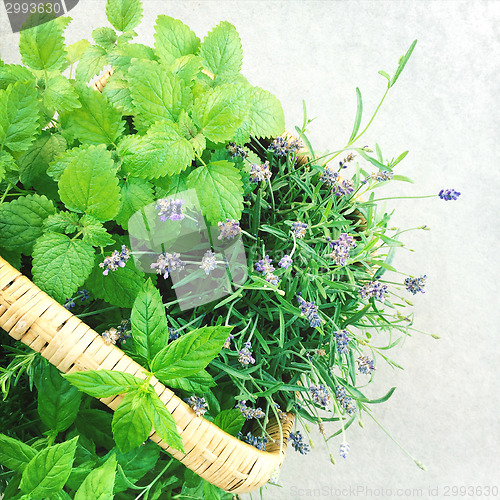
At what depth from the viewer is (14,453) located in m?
0.48

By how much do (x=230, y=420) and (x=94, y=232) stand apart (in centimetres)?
26

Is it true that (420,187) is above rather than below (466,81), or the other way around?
below

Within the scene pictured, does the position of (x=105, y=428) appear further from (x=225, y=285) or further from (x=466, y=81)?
(x=466, y=81)

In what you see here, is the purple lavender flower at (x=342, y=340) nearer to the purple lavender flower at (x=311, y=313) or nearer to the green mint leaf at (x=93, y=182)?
the purple lavender flower at (x=311, y=313)

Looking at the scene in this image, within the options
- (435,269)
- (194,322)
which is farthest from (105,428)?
(435,269)

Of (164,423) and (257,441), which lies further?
(257,441)

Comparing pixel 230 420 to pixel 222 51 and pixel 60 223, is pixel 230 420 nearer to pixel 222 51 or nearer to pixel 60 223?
pixel 60 223

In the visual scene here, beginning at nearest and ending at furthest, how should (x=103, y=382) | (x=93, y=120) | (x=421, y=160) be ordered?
(x=103, y=382), (x=93, y=120), (x=421, y=160)

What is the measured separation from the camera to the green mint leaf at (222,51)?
0.54 meters

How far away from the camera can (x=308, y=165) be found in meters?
0.62

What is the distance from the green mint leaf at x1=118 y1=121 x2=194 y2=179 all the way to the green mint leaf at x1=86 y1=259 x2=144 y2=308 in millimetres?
111

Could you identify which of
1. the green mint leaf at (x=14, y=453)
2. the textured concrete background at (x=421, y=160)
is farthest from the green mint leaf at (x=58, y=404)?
the textured concrete background at (x=421, y=160)

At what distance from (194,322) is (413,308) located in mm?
604

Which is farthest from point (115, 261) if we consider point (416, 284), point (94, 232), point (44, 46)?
point (416, 284)
